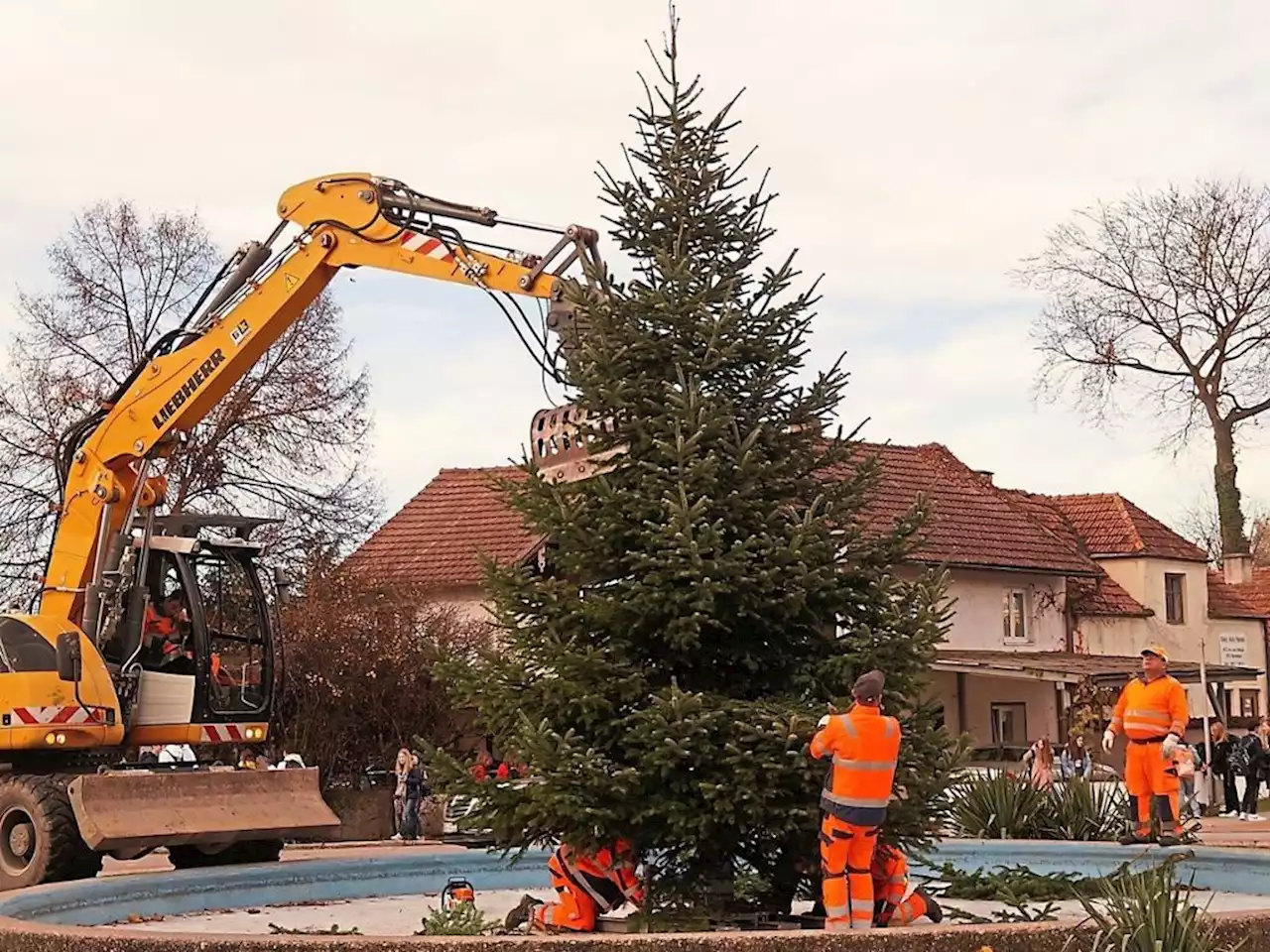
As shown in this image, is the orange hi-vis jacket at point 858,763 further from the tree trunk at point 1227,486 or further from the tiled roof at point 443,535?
the tree trunk at point 1227,486

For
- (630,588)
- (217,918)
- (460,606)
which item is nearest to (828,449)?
(630,588)

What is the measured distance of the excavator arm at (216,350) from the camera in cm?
1786

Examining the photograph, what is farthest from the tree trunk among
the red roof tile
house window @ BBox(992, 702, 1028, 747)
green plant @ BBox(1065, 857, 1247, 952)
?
green plant @ BBox(1065, 857, 1247, 952)

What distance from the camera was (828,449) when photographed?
35.9ft

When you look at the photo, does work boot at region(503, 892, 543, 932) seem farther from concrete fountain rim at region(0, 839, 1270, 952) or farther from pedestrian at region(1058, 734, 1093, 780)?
pedestrian at region(1058, 734, 1093, 780)

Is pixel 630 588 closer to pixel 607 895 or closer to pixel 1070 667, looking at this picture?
pixel 607 895

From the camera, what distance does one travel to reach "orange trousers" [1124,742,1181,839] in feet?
48.3

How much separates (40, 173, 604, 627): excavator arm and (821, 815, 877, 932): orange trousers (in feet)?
29.3

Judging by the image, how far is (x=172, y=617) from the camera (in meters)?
18.4

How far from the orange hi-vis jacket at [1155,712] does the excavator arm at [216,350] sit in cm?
722

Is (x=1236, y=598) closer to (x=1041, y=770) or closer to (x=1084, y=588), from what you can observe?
(x=1084, y=588)

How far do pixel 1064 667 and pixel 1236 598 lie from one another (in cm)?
1520

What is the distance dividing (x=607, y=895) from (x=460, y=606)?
27.9 metres

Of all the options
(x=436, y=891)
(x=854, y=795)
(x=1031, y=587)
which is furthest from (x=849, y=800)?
(x=1031, y=587)
